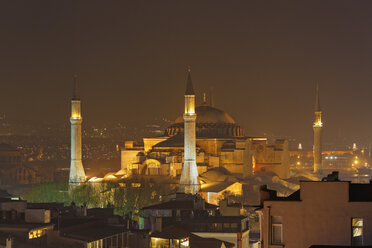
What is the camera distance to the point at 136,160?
114 m

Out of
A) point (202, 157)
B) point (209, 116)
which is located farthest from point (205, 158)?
point (209, 116)

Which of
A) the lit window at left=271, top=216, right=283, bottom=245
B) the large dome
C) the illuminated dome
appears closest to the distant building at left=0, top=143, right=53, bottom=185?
the illuminated dome

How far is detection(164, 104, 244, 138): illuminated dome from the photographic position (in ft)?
404

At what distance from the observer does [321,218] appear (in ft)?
64.0

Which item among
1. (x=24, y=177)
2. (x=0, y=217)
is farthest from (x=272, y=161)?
(x=0, y=217)

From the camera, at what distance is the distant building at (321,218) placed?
19406 mm

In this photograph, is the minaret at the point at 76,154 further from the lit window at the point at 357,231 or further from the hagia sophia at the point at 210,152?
the lit window at the point at 357,231

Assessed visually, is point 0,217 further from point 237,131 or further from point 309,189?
point 237,131

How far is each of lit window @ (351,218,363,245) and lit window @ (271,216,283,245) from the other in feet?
4.44

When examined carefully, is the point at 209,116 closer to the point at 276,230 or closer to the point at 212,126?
the point at 212,126

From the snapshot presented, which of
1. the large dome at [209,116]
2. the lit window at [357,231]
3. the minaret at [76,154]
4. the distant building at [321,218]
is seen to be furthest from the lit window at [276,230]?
the large dome at [209,116]

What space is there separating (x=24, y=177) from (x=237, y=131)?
1392 inches

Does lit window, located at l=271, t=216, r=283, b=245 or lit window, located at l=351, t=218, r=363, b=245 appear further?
lit window, located at l=271, t=216, r=283, b=245

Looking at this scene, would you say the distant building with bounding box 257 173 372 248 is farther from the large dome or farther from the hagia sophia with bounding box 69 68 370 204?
the large dome
